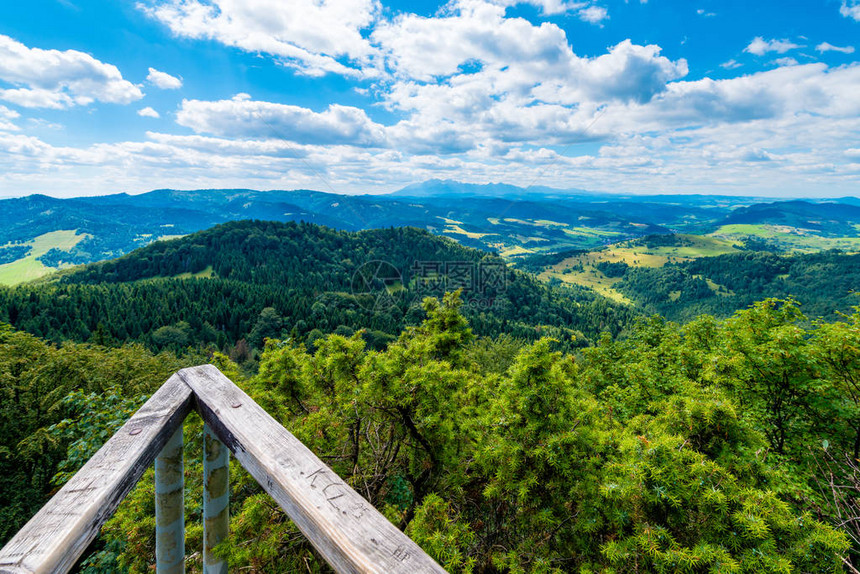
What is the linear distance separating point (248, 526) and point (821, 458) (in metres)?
16.1

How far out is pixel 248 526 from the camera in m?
5.82

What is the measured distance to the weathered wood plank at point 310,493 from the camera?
5.31 ft

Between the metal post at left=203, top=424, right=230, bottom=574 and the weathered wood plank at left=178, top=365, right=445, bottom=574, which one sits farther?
the metal post at left=203, top=424, right=230, bottom=574

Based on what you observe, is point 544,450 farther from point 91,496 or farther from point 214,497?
point 91,496

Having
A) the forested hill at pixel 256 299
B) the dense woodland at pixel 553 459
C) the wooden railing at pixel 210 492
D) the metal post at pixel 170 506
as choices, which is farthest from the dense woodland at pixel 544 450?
the forested hill at pixel 256 299

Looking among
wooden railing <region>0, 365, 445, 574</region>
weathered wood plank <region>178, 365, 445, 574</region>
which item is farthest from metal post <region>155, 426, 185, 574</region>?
weathered wood plank <region>178, 365, 445, 574</region>

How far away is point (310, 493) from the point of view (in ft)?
6.55

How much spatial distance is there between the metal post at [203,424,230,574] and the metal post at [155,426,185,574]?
0.16m

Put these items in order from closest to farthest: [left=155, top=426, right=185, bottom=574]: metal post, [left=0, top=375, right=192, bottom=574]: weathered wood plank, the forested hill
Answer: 1. [left=0, top=375, right=192, bottom=574]: weathered wood plank
2. [left=155, top=426, right=185, bottom=574]: metal post
3. the forested hill

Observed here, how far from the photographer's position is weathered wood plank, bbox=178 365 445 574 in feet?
5.31

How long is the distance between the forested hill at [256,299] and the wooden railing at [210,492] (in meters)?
34.4

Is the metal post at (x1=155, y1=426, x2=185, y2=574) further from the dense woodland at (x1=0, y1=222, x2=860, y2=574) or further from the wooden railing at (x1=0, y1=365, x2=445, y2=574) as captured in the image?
the dense woodland at (x1=0, y1=222, x2=860, y2=574)

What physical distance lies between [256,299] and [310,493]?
12644 cm

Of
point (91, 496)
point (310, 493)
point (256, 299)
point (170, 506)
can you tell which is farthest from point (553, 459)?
point (256, 299)
